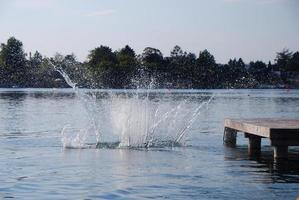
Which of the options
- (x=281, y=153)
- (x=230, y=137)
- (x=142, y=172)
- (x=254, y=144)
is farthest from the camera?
(x=230, y=137)

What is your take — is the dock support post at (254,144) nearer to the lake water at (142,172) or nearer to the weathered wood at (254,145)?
the weathered wood at (254,145)

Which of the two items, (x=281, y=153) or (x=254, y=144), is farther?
(x=254, y=144)

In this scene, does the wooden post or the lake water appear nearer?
the lake water

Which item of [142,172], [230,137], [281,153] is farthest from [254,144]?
[142,172]

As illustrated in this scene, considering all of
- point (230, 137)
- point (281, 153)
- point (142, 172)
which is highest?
point (230, 137)

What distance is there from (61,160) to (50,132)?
1273cm

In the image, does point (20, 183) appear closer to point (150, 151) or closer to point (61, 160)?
point (61, 160)

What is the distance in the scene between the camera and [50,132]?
33.8 metres

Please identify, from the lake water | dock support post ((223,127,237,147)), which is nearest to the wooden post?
the lake water

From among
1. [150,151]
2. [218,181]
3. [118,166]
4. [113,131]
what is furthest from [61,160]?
[113,131]

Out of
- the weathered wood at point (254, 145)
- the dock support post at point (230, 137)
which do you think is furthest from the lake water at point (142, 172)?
the dock support post at point (230, 137)

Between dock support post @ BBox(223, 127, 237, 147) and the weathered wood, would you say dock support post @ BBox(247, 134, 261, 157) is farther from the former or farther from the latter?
dock support post @ BBox(223, 127, 237, 147)

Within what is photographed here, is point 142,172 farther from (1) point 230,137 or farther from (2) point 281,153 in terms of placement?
(1) point 230,137

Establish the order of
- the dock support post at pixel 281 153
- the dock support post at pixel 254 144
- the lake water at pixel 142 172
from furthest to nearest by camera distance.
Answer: the dock support post at pixel 254 144 → the dock support post at pixel 281 153 → the lake water at pixel 142 172
